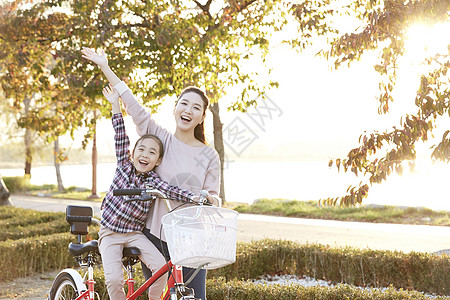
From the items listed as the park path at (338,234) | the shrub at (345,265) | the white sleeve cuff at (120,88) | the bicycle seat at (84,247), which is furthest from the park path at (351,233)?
the white sleeve cuff at (120,88)

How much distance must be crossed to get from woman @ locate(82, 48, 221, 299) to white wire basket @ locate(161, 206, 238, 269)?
0.64m

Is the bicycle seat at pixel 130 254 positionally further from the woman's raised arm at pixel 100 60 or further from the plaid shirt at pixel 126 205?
the woman's raised arm at pixel 100 60

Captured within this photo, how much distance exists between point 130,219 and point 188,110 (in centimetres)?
79

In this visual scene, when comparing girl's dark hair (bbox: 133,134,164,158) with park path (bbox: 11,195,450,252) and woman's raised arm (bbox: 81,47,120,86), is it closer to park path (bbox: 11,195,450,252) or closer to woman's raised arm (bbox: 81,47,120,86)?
woman's raised arm (bbox: 81,47,120,86)

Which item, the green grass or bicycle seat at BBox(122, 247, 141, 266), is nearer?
bicycle seat at BBox(122, 247, 141, 266)

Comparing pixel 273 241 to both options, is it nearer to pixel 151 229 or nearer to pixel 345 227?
pixel 151 229

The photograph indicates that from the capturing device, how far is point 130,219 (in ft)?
11.1

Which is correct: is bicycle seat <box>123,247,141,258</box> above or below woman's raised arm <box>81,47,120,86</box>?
below

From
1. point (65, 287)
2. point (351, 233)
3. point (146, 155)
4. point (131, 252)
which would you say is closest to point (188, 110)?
point (146, 155)

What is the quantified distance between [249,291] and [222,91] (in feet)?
19.0

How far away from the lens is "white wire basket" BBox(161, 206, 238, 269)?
2.64m

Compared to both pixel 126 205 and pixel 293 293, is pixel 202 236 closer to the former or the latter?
pixel 126 205

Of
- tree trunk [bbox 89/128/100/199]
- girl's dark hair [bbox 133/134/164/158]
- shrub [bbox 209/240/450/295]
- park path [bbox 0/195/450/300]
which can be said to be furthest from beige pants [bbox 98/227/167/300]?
tree trunk [bbox 89/128/100/199]

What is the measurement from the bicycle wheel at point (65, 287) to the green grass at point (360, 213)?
1135cm
